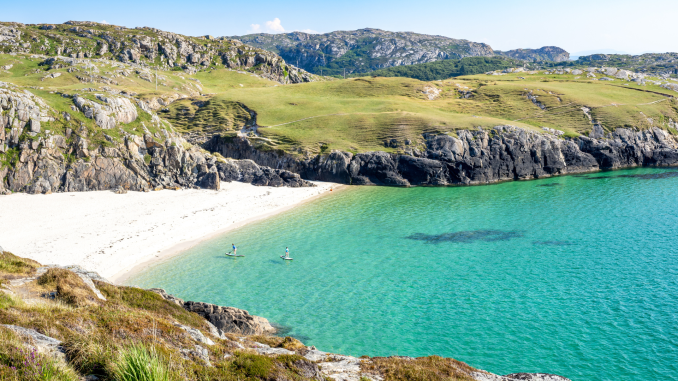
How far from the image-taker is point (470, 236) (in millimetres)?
45406

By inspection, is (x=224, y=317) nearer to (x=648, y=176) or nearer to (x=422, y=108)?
(x=648, y=176)

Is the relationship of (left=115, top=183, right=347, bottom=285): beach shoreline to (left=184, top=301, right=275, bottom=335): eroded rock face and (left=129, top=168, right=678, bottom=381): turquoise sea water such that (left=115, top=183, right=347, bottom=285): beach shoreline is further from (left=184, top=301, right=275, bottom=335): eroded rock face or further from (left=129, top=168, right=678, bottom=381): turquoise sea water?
(left=184, top=301, right=275, bottom=335): eroded rock face

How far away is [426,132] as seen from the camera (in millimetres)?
83625

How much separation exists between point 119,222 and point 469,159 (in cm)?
6201

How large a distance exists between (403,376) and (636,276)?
29.0 metres

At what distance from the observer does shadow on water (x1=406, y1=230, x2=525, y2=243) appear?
44188 millimetres

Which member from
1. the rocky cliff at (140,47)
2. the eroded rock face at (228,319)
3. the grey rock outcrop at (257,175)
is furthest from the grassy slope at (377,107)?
the eroded rock face at (228,319)

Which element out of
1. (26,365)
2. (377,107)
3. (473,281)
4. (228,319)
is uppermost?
(377,107)

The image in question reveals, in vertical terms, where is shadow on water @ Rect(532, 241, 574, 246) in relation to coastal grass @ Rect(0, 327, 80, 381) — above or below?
below

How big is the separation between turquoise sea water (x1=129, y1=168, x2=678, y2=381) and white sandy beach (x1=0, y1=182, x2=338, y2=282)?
3.74 metres

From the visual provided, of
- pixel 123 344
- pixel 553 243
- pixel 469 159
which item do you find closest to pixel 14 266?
pixel 123 344

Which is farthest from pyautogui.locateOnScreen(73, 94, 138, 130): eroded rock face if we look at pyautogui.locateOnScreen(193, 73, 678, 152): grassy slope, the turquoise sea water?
the turquoise sea water

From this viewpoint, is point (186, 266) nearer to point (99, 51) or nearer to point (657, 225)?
point (657, 225)

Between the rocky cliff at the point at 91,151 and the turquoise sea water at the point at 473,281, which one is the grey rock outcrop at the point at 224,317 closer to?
the turquoise sea water at the point at 473,281
